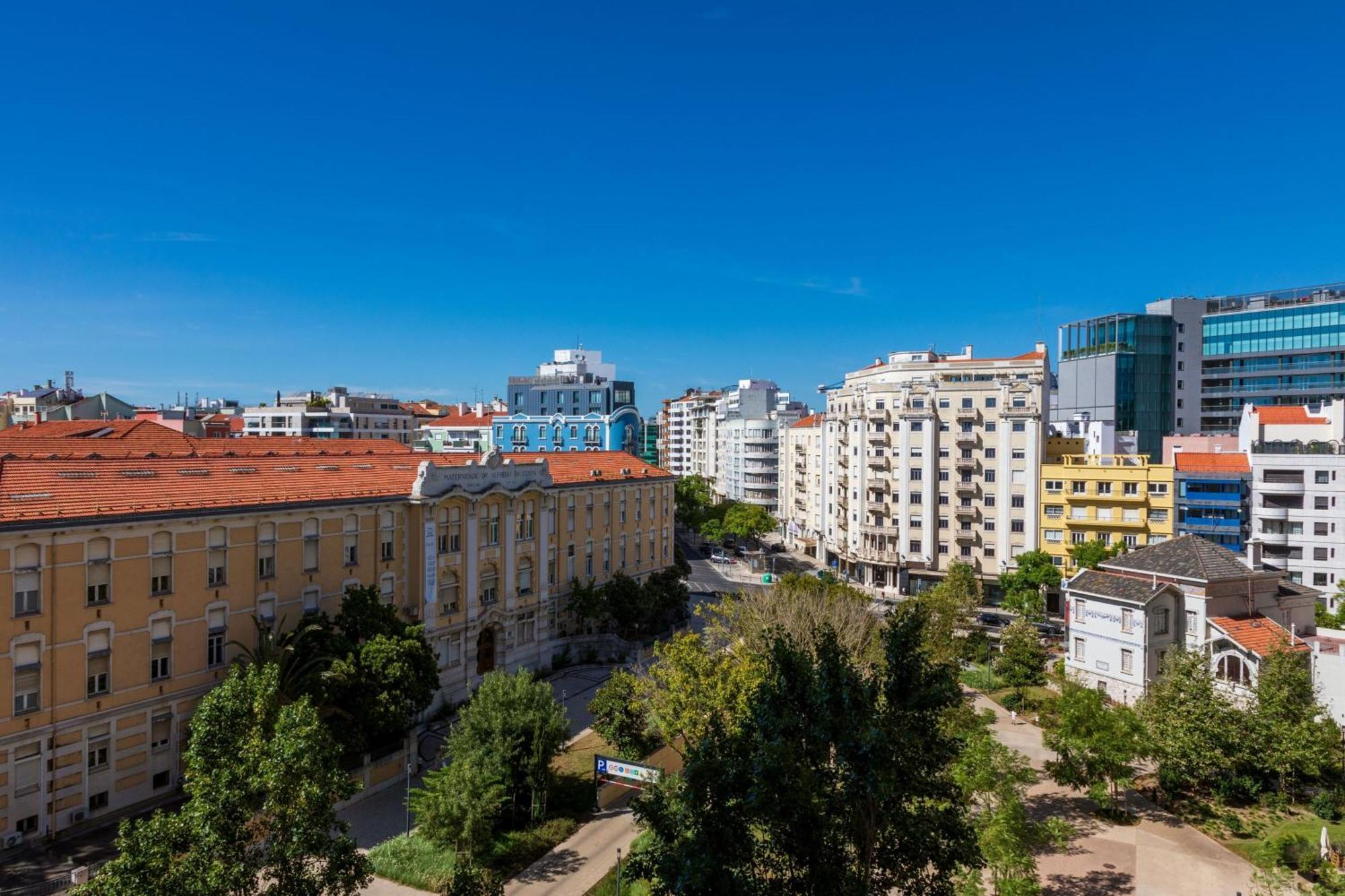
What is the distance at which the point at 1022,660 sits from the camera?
43.3 metres

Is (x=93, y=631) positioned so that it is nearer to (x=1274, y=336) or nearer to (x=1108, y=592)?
(x=1108, y=592)

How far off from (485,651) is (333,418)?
279ft

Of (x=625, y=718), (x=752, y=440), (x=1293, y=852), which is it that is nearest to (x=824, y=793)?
(x=625, y=718)

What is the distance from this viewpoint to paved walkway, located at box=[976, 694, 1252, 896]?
2634 cm

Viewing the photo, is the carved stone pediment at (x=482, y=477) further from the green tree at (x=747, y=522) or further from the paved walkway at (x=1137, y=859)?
the green tree at (x=747, y=522)

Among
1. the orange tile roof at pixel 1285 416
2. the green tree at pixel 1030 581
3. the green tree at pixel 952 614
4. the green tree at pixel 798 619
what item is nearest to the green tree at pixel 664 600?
the green tree at pixel 798 619

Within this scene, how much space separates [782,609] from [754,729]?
24.7 m

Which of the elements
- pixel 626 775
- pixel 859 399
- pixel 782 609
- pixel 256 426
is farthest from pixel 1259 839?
pixel 256 426

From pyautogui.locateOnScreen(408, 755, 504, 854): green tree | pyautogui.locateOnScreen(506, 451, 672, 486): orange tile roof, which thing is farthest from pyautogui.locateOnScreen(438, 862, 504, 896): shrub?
pyautogui.locateOnScreen(506, 451, 672, 486): orange tile roof

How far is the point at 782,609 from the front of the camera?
40.9 m

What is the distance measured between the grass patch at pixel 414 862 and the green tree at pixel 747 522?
69.9 metres

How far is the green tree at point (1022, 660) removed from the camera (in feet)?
142

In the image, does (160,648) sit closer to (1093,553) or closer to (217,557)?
(217,557)

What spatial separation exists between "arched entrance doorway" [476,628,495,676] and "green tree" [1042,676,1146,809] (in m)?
30.9
